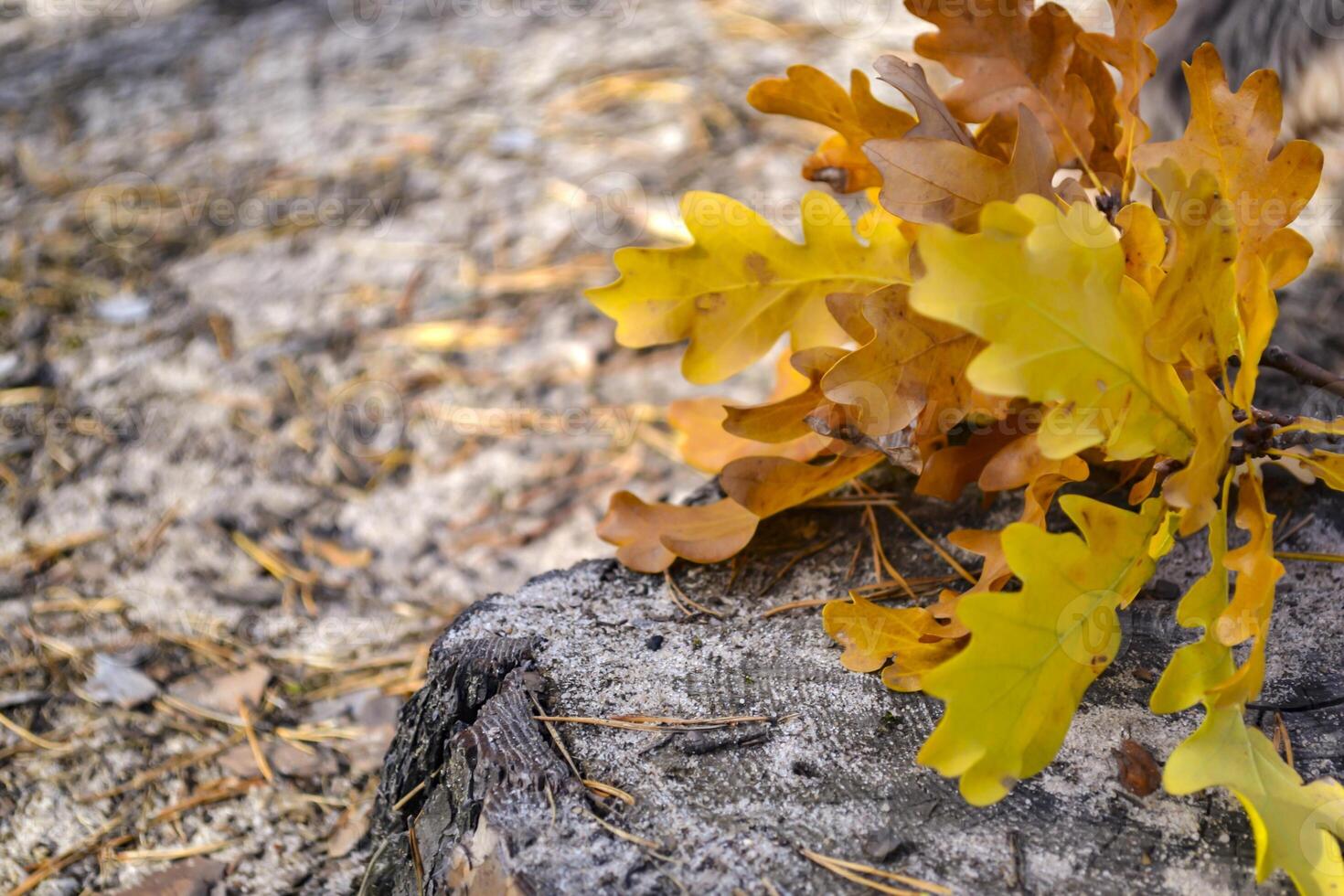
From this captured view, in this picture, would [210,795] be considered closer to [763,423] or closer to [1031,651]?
[763,423]

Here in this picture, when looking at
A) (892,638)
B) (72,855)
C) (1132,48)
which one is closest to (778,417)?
(892,638)

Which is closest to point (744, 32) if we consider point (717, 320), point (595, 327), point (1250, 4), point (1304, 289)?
point (595, 327)

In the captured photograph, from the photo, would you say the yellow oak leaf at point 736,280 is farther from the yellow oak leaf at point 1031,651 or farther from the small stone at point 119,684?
the small stone at point 119,684

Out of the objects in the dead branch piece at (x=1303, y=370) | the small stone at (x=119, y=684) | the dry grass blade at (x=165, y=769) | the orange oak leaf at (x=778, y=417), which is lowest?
the small stone at (x=119, y=684)

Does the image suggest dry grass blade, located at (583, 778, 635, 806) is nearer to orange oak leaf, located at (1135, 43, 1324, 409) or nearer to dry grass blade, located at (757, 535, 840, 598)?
dry grass blade, located at (757, 535, 840, 598)

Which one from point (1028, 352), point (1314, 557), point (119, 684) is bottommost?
point (119, 684)

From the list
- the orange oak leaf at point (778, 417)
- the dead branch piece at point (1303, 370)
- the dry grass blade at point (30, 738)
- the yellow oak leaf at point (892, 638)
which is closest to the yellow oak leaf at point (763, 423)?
the orange oak leaf at point (778, 417)

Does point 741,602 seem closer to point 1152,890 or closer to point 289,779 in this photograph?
point 1152,890
